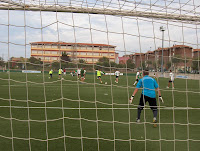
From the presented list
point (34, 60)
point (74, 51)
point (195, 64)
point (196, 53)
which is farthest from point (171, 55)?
point (34, 60)

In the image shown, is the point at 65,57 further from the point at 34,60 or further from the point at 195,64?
the point at 195,64

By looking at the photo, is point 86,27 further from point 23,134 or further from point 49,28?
point 23,134

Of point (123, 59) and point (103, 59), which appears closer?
point (123, 59)

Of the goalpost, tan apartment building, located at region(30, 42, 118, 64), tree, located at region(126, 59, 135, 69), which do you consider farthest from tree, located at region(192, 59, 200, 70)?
tan apartment building, located at region(30, 42, 118, 64)

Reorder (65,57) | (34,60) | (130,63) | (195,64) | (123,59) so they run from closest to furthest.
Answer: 1. (34,60)
2. (123,59)
3. (130,63)
4. (65,57)
5. (195,64)

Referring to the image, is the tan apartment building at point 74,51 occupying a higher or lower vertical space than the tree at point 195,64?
higher

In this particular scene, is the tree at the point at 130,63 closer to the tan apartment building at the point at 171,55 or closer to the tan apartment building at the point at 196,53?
the tan apartment building at the point at 171,55

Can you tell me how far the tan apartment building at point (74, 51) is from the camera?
166 inches

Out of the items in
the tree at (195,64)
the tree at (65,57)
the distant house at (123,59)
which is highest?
the tree at (65,57)

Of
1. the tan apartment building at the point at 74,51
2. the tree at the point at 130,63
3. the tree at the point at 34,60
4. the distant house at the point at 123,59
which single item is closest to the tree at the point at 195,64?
the tree at the point at 130,63

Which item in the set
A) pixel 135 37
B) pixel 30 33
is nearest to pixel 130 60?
pixel 135 37

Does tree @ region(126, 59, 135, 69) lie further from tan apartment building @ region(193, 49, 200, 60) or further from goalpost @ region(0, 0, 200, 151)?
tan apartment building @ region(193, 49, 200, 60)

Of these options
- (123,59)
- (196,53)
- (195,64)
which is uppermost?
(196,53)

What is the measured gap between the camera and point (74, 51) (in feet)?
15.0
